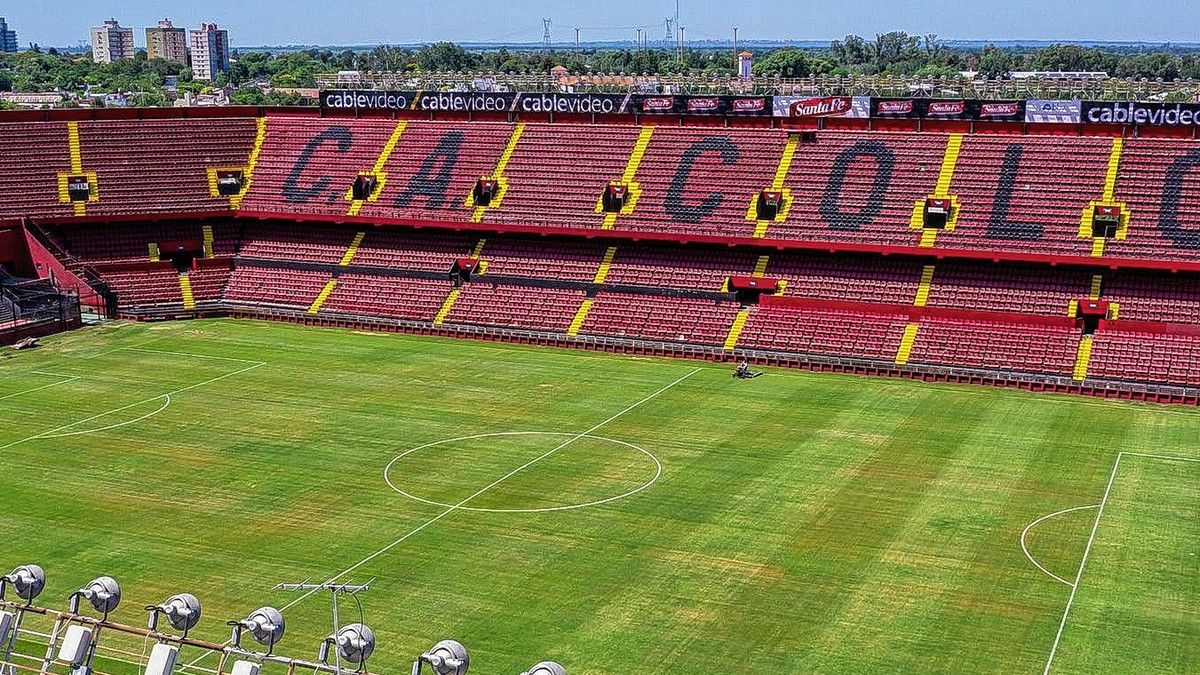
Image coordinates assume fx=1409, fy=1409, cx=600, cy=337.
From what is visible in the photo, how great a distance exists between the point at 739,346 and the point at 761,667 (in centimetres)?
3704

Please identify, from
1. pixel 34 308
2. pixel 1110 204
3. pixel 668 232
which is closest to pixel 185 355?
pixel 34 308

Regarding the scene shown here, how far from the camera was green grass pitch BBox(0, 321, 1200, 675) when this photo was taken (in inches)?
1406

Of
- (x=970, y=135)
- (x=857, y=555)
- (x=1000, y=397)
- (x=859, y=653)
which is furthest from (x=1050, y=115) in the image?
(x=859, y=653)

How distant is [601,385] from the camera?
6356 centimetres

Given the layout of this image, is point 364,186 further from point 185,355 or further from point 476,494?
point 476,494

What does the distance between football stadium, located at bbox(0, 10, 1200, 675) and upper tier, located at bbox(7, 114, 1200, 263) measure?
25cm

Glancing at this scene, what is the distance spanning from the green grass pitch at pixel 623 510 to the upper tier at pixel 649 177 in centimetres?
1162

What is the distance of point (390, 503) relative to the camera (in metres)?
46.1

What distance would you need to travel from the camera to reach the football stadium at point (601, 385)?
1433 inches

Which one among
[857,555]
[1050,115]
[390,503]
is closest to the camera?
[857,555]

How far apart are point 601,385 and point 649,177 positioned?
818 inches

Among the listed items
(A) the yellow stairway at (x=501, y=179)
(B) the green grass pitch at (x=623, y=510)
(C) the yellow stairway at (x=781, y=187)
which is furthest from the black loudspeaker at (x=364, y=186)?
(C) the yellow stairway at (x=781, y=187)

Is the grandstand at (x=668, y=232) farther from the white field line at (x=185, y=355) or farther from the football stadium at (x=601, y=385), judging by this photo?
the white field line at (x=185, y=355)

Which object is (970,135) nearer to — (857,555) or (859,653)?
(857,555)
